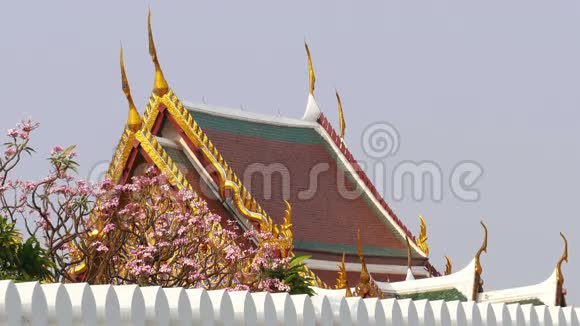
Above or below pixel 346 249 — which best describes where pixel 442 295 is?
below

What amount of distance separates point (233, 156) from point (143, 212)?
4.46 m

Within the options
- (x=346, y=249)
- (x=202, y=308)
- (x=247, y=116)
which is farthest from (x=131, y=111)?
(x=202, y=308)

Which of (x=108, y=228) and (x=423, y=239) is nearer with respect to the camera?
(x=108, y=228)

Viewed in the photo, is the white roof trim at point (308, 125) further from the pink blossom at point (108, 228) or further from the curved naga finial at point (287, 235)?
the pink blossom at point (108, 228)

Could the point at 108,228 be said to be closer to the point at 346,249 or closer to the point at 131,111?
the point at 131,111

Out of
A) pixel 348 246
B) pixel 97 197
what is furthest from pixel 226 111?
pixel 97 197

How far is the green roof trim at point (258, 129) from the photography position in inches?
799

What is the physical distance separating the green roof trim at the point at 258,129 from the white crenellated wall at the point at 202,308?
8257 mm

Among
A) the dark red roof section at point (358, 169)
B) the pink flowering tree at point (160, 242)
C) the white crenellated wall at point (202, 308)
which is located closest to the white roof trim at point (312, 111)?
the dark red roof section at point (358, 169)

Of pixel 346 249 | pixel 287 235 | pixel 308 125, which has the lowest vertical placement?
pixel 346 249

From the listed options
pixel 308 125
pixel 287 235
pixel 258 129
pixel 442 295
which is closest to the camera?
pixel 287 235

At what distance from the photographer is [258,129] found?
21109 mm

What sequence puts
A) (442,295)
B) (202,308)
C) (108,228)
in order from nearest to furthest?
1. (202,308)
2. (108,228)
3. (442,295)

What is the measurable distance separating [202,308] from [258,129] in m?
11.8
